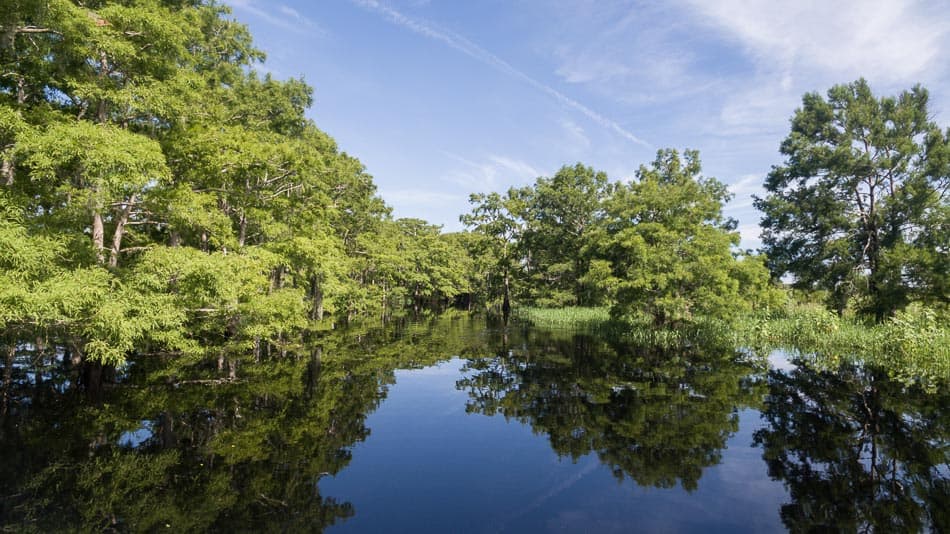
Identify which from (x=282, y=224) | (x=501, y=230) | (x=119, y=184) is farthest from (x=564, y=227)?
(x=119, y=184)

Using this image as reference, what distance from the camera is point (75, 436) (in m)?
8.92

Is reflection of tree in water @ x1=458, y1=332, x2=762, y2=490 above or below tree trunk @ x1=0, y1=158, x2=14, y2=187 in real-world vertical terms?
below

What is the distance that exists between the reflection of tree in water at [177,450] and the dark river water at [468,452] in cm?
5

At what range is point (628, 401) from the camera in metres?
12.6

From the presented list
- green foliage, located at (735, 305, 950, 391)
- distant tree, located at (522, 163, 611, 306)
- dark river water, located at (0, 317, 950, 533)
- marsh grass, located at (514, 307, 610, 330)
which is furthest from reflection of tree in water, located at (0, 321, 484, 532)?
distant tree, located at (522, 163, 611, 306)

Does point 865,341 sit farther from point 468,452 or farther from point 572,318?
point 468,452

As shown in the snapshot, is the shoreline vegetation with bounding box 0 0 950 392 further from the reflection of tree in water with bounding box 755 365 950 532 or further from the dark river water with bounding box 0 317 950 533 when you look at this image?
the reflection of tree in water with bounding box 755 365 950 532

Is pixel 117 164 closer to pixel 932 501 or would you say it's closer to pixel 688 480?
pixel 688 480

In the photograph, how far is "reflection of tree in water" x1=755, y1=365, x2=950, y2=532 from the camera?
20.7 feet

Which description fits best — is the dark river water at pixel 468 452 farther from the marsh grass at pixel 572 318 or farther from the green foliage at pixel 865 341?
the marsh grass at pixel 572 318

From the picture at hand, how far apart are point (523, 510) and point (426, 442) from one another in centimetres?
372

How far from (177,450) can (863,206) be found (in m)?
41.9

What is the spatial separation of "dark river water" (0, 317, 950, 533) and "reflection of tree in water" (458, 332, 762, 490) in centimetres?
9

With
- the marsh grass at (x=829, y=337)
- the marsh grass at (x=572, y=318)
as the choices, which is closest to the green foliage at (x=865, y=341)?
the marsh grass at (x=829, y=337)
